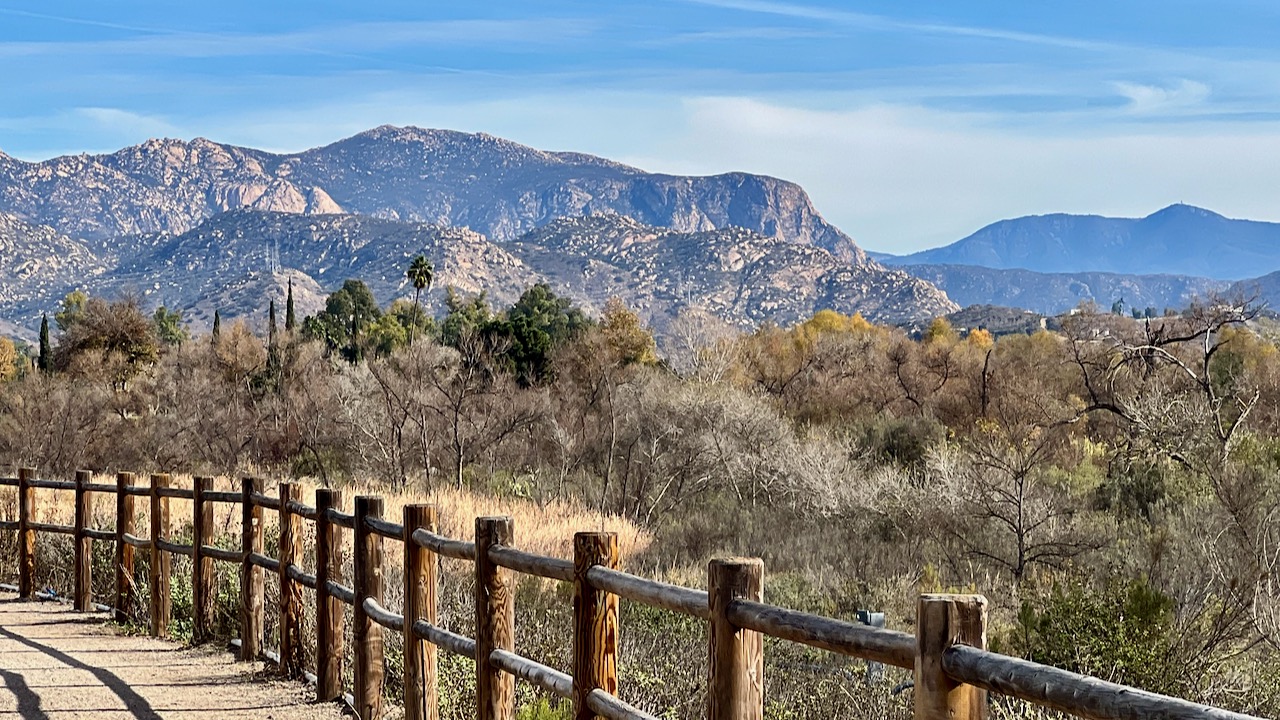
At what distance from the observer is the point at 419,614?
7730mm

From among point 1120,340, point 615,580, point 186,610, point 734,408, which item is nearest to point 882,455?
point 734,408

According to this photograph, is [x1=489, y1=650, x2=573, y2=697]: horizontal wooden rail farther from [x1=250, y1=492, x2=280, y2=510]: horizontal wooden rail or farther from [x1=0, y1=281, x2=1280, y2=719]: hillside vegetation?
[x1=250, y1=492, x2=280, y2=510]: horizontal wooden rail

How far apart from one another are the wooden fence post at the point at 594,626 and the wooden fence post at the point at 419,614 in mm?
2029

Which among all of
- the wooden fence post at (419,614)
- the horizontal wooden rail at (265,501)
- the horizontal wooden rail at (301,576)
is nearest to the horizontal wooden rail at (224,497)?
the horizontal wooden rail at (265,501)

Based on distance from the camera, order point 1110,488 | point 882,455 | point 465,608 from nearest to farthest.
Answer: point 465,608, point 1110,488, point 882,455

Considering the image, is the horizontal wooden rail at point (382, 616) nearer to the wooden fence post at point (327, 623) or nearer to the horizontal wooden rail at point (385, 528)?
the horizontal wooden rail at point (385, 528)

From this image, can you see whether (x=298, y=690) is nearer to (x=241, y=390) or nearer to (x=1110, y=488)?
(x=1110, y=488)

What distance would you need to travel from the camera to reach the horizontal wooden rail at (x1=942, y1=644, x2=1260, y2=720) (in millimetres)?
2889

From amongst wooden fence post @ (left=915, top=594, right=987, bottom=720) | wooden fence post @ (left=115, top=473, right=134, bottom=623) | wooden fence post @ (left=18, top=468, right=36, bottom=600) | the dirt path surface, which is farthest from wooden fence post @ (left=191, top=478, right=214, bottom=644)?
wooden fence post @ (left=915, top=594, right=987, bottom=720)

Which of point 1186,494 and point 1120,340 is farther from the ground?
point 1120,340

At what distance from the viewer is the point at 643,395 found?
3900 cm

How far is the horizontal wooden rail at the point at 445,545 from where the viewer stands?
6.97 metres

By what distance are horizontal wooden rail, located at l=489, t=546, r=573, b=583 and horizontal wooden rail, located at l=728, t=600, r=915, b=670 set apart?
4.37 feet

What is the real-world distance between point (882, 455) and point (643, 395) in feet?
23.4
